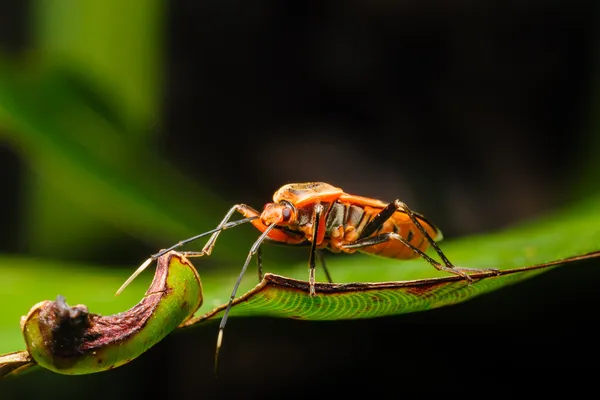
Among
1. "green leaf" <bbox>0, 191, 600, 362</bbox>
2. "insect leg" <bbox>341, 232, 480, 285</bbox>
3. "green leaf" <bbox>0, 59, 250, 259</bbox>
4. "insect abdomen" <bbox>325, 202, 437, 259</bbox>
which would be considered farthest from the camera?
"green leaf" <bbox>0, 59, 250, 259</bbox>

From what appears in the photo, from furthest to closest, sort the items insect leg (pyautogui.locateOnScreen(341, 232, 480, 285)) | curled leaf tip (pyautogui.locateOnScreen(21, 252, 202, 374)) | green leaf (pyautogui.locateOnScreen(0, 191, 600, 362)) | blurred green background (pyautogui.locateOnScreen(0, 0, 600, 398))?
blurred green background (pyautogui.locateOnScreen(0, 0, 600, 398))
insect leg (pyautogui.locateOnScreen(341, 232, 480, 285))
green leaf (pyautogui.locateOnScreen(0, 191, 600, 362))
curled leaf tip (pyautogui.locateOnScreen(21, 252, 202, 374))

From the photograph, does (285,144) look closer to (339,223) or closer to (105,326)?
(339,223)

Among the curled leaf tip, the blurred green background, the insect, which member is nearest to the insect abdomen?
the insect

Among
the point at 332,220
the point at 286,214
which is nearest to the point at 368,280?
the point at 332,220

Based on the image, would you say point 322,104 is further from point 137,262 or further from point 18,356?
point 18,356

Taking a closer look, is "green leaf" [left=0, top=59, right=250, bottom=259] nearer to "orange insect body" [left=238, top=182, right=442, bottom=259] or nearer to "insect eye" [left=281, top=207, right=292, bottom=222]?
"orange insect body" [left=238, top=182, right=442, bottom=259]

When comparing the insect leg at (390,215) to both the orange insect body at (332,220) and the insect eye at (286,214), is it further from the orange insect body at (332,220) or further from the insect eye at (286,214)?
the insect eye at (286,214)

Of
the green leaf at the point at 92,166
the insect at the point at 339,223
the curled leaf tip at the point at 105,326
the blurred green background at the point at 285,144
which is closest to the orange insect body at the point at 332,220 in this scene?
the insect at the point at 339,223

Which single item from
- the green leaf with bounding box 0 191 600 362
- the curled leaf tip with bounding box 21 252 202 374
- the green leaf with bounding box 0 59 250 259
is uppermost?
the green leaf with bounding box 0 59 250 259
